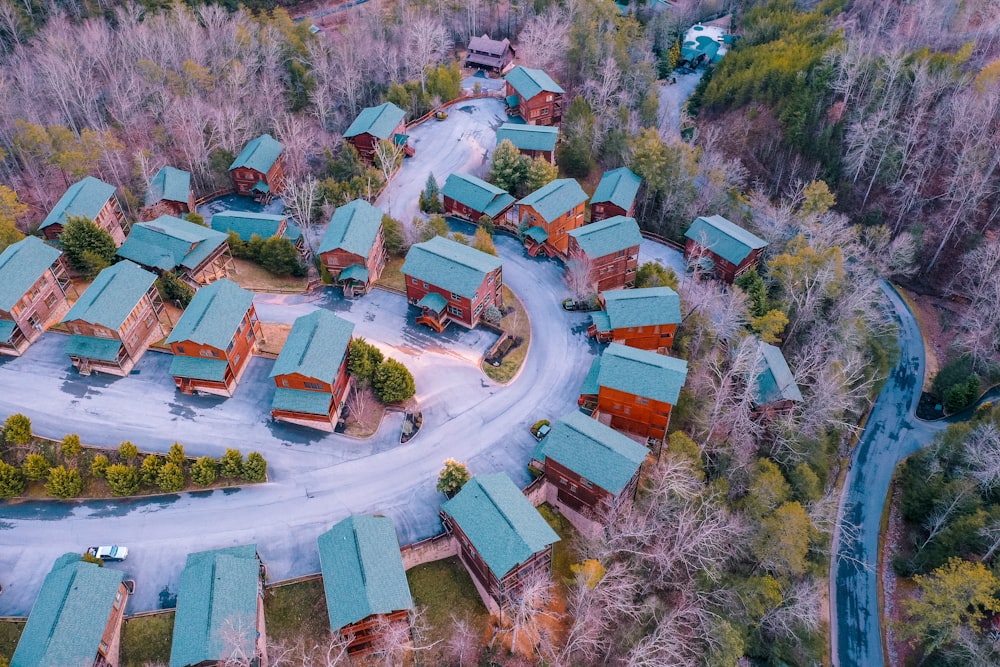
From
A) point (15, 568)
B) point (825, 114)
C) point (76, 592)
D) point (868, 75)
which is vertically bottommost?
point (15, 568)

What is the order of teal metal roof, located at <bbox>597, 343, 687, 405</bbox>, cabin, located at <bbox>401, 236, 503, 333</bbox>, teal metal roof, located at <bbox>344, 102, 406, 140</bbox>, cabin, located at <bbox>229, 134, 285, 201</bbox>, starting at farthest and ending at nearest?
1. teal metal roof, located at <bbox>344, 102, 406, 140</bbox>
2. cabin, located at <bbox>229, 134, 285, 201</bbox>
3. cabin, located at <bbox>401, 236, 503, 333</bbox>
4. teal metal roof, located at <bbox>597, 343, 687, 405</bbox>

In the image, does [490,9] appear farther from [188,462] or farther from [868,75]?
[188,462]

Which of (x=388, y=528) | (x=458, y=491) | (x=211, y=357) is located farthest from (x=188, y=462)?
(x=458, y=491)

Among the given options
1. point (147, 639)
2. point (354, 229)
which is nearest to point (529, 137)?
point (354, 229)

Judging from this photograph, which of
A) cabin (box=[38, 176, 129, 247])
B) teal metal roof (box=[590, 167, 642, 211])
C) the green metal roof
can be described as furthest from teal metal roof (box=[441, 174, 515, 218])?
the green metal roof

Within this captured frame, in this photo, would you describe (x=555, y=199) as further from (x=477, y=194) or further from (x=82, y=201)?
(x=82, y=201)

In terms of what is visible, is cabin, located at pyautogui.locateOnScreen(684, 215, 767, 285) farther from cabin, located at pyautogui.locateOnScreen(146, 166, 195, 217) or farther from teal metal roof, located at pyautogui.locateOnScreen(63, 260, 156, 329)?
cabin, located at pyautogui.locateOnScreen(146, 166, 195, 217)

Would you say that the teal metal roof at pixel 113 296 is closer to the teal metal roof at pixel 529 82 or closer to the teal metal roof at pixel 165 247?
the teal metal roof at pixel 165 247
